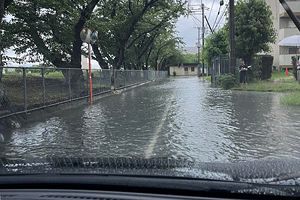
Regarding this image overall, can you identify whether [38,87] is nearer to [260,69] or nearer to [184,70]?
[260,69]

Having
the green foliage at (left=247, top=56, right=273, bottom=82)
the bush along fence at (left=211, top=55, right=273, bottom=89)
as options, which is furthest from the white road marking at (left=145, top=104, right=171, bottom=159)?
the green foliage at (left=247, top=56, right=273, bottom=82)

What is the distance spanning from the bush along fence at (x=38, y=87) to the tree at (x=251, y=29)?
12384 mm

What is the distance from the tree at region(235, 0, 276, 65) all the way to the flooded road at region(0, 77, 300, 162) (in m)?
16.2

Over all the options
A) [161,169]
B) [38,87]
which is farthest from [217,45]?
[161,169]

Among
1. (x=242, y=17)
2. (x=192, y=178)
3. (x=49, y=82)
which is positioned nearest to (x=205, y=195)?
(x=192, y=178)

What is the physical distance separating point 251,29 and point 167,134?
2144 cm

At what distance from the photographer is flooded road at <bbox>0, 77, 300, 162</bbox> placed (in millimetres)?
7762

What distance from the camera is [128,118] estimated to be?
12.8 meters

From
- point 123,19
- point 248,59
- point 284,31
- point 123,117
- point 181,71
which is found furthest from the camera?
point 181,71

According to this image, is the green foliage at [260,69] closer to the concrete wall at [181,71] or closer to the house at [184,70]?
the house at [184,70]

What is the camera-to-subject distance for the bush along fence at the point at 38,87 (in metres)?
11.6

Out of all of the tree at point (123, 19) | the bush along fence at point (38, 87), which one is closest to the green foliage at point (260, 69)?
the tree at point (123, 19)

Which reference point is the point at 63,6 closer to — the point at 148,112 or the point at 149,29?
the point at 148,112

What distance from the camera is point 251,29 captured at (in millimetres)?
29625
